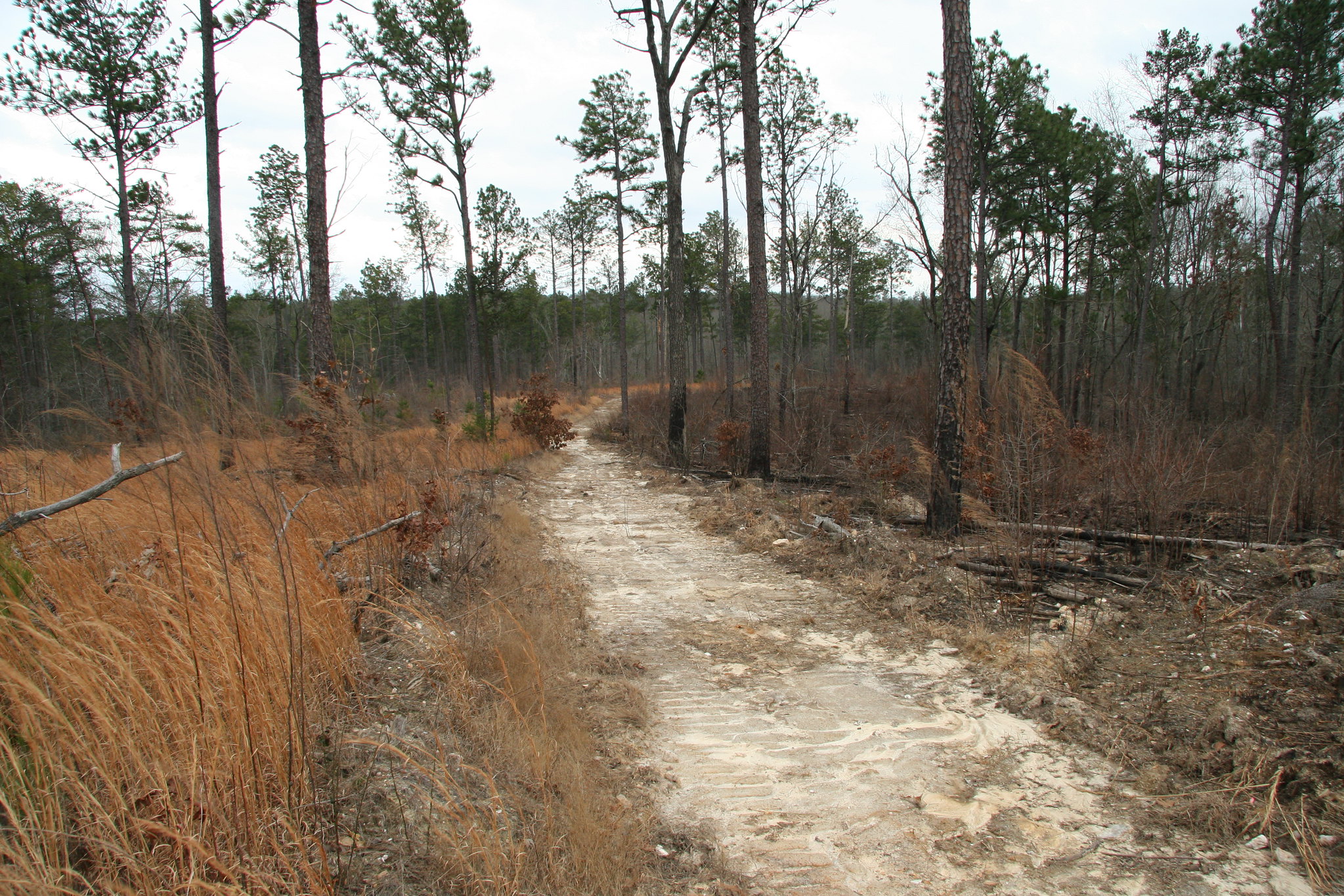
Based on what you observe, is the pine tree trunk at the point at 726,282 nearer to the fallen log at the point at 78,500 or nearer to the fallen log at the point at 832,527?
the fallen log at the point at 832,527

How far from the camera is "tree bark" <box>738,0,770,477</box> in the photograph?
1068cm

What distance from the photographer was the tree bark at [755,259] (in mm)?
10680

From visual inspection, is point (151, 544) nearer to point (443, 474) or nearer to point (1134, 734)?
point (443, 474)

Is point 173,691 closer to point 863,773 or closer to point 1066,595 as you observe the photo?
point 863,773

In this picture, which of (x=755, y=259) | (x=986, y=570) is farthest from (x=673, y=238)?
(x=986, y=570)

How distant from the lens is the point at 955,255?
6.67m

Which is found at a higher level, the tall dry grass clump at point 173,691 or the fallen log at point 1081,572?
the tall dry grass clump at point 173,691

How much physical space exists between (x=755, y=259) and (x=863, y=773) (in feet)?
30.1

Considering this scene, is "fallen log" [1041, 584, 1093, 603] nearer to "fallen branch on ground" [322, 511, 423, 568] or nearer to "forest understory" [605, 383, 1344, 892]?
"forest understory" [605, 383, 1344, 892]

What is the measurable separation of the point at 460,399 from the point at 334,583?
30.4 meters

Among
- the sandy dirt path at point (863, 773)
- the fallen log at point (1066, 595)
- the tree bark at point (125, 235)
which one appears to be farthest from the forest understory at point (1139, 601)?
the tree bark at point (125, 235)

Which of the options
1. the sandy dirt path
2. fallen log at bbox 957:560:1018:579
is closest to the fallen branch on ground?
the sandy dirt path

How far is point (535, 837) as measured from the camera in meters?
2.20

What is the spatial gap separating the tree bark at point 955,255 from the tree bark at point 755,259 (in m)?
4.06
